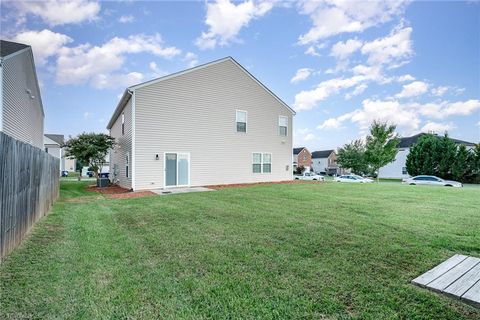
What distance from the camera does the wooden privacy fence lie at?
3652 mm

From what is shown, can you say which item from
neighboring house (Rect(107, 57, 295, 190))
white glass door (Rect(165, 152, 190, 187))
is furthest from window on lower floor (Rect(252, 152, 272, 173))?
white glass door (Rect(165, 152, 190, 187))

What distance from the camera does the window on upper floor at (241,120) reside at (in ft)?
55.5

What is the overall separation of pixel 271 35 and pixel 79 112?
1552cm

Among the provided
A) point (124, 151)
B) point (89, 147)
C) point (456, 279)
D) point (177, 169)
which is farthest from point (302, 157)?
point (456, 279)

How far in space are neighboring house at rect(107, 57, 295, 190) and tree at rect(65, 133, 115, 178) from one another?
1116 millimetres

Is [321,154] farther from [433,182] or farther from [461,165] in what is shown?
[433,182]

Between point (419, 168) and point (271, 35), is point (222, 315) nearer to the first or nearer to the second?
point (271, 35)

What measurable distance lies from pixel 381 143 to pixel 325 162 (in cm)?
3585

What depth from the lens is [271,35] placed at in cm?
1529

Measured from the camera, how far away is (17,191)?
14.1ft

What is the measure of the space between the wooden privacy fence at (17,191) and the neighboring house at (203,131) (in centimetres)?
783

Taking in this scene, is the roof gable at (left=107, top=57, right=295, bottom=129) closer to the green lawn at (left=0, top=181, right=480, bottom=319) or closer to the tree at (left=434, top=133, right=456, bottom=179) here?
the green lawn at (left=0, top=181, right=480, bottom=319)

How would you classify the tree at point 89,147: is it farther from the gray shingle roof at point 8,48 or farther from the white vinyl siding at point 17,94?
the gray shingle roof at point 8,48

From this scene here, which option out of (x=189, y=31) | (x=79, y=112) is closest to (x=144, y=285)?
(x=189, y=31)
